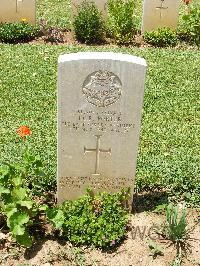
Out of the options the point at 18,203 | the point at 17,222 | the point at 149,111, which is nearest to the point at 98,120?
the point at 18,203

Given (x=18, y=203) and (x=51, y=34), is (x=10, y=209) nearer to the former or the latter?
(x=18, y=203)

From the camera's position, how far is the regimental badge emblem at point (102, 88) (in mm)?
4332

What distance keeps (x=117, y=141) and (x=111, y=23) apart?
20.0 feet

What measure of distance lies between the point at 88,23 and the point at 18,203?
239 inches

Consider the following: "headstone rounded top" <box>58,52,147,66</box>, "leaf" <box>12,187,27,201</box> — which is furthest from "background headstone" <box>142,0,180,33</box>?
"leaf" <box>12,187,27,201</box>

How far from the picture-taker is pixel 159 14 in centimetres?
1009

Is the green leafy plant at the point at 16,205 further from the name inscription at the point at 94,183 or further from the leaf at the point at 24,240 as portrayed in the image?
the name inscription at the point at 94,183

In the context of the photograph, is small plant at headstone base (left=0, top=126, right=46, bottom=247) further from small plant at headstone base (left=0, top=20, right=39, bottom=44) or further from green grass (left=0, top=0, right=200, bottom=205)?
small plant at headstone base (left=0, top=20, right=39, bottom=44)

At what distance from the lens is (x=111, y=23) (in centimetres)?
1033

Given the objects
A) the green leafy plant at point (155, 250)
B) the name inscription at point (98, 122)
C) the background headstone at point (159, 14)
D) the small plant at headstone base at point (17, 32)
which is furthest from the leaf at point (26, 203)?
the background headstone at point (159, 14)

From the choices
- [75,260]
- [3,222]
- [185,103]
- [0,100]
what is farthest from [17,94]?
[75,260]

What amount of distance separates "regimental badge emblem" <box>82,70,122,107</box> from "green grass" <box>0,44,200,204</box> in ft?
4.60

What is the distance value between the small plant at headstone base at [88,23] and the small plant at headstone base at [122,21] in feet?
0.98

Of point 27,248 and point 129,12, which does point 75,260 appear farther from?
point 129,12
